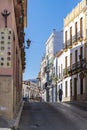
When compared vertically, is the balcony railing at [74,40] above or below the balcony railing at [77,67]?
above

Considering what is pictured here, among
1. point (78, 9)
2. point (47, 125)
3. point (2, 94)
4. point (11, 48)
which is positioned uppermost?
point (78, 9)

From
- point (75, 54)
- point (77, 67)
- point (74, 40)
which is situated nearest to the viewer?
point (77, 67)

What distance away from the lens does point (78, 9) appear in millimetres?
59219

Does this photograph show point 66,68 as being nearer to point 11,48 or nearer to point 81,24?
point 81,24

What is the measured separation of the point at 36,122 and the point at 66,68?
41085 millimetres

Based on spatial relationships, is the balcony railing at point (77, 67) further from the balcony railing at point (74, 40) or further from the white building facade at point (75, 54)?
the balcony railing at point (74, 40)

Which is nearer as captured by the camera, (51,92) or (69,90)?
(69,90)

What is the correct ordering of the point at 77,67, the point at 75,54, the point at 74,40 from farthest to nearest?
the point at 74,40, the point at 75,54, the point at 77,67

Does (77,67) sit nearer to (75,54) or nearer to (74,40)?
(75,54)

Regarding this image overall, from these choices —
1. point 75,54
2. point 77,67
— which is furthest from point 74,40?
point 77,67

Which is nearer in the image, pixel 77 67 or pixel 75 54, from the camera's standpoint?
pixel 77 67

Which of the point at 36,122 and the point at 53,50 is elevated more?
the point at 53,50

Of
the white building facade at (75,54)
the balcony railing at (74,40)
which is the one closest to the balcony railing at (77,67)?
the white building facade at (75,54)

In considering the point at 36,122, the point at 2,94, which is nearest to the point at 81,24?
the point at 36,122
